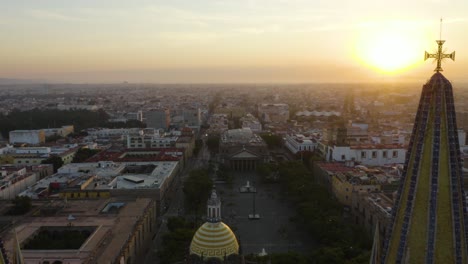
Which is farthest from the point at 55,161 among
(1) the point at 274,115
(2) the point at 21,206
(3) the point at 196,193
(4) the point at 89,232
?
(1) the point at 274,115

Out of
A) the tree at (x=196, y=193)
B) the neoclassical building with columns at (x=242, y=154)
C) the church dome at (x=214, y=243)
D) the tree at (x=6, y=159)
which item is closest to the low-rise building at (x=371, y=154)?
the neoclassical building with columns at (x=242, y=154)

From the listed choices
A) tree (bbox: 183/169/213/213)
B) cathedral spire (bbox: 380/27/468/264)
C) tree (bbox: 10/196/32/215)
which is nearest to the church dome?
cathedral spire (bbox: 380/27/468/264)

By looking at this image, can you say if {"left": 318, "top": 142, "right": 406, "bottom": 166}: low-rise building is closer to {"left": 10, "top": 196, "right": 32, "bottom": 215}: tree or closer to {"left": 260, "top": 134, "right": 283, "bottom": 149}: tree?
{"left": 260, "top": 134, "right": 283, "bottom": 149}: tree

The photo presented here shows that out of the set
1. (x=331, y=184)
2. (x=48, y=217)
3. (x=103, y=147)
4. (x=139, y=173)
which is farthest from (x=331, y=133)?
(x=48, y=217)

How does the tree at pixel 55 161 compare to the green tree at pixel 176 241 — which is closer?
the green tree at pixel 176 241

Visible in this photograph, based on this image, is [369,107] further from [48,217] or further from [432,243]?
[432,243]

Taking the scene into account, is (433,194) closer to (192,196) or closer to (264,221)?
(264,221)

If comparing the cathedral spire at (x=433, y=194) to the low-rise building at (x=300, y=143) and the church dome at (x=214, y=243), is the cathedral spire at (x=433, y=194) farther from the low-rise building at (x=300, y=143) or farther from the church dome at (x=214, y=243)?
the low-rise building at (x=300, y=143)
